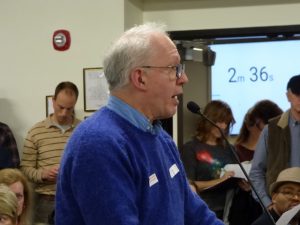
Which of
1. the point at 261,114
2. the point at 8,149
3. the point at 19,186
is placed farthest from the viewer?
the point at 261,114

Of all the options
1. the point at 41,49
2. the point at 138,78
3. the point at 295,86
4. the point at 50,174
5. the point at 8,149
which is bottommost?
the point at 50,174

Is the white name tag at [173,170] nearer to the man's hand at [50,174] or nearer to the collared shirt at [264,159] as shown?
the collared shirt at [264,159]

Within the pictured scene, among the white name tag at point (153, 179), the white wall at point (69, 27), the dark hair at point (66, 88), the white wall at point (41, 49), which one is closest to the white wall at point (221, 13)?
the white wall at point (69, 27)

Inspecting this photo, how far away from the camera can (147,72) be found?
1317mm

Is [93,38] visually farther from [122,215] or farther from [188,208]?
[122,215]

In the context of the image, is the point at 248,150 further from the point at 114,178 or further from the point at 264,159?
the point at 114,178

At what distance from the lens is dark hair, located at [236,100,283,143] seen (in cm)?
382

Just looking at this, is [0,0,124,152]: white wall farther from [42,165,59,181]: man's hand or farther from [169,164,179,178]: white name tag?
[169,164,179,178]: white name tag

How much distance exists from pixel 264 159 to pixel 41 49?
68.6 inches

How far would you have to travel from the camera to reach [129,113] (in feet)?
4.29

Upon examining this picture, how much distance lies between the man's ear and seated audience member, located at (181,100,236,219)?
2178 millimetres

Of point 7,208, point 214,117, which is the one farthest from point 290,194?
point 7,208

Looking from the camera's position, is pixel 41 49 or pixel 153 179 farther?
pixel 41 49

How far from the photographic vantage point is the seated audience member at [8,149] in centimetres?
358
